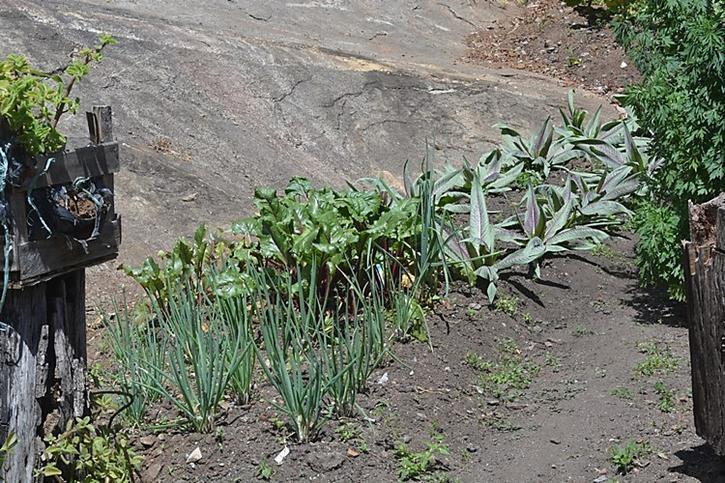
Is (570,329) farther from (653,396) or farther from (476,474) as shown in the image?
(476,474)

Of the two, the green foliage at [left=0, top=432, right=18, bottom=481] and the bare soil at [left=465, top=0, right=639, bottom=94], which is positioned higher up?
the bare soil at [left=465, top=0, right=639, bottom=94]

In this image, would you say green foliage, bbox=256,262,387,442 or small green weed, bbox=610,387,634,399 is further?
small green weed, bbox=610,387,634,399

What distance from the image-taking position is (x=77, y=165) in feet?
11.8

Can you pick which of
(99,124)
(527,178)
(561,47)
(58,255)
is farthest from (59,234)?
(561,47)

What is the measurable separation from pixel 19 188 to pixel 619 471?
2.44m

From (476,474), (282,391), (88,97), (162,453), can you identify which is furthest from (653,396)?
(88,97)

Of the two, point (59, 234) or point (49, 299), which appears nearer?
point (59, 234)

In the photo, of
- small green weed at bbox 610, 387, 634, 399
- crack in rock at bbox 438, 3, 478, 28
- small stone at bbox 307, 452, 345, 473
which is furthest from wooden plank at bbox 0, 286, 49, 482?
crack in rock at bbox 438, 3, 478, 28

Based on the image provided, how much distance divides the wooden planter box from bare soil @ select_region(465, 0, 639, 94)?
7535 millimetres

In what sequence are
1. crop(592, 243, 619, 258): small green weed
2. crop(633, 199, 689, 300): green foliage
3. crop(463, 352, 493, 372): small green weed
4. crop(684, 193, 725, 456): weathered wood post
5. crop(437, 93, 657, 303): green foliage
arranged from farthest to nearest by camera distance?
crop(592, 243, 619, 258): small green weed < crop(437, 93, 657, 303): green foliage < crop(633, 199, 689, 300): green foliage < crop(463, 352, 493, 372): small green weed < crop(684, 193, 725, 456): weathered wood post

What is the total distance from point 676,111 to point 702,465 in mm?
1888

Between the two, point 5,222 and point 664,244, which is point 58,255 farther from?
point 664,244

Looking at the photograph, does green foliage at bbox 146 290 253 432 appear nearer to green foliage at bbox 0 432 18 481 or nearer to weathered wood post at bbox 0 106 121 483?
weathered wood post at bbox 0 106 121 483

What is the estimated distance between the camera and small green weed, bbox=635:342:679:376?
498 cm
